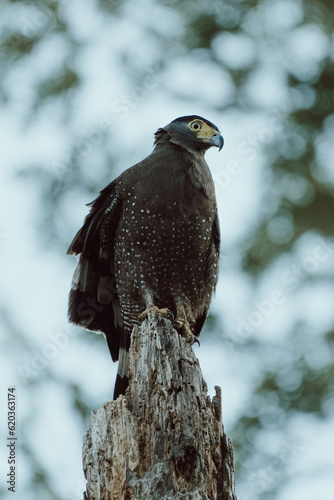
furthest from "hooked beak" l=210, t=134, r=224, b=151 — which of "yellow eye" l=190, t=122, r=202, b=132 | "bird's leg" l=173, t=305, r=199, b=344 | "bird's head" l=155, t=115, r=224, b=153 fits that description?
"bird's leg" l=173, t=305, r=199, b=344

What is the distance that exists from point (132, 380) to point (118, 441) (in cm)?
43

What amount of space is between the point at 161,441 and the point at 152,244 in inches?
95.3

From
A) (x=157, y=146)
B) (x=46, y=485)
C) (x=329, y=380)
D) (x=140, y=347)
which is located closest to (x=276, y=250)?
(x=329, y=380)

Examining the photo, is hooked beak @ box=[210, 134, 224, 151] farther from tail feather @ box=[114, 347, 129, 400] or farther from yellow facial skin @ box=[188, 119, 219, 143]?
tail feather @ box=[114, 347, 129, 400]

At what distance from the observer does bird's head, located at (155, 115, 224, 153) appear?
20.5ft

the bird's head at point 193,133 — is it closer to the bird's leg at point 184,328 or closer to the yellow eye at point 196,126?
the yellow eye at point 196,126

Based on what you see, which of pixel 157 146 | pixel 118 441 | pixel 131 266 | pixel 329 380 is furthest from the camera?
pixel 329 380

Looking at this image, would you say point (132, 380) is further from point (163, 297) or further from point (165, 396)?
point (163, 297)

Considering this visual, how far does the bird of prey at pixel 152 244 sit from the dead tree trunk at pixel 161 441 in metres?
1.56

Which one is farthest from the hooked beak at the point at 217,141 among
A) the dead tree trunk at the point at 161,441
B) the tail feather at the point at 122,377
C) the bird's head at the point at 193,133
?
the dead tree trunk at the point at 161,441

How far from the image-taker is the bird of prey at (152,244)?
224 inches

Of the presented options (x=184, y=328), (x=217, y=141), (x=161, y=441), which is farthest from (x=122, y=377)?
(x=217, y=141)

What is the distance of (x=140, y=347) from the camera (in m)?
4.21

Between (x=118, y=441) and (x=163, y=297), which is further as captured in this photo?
(x=163, y=297)
